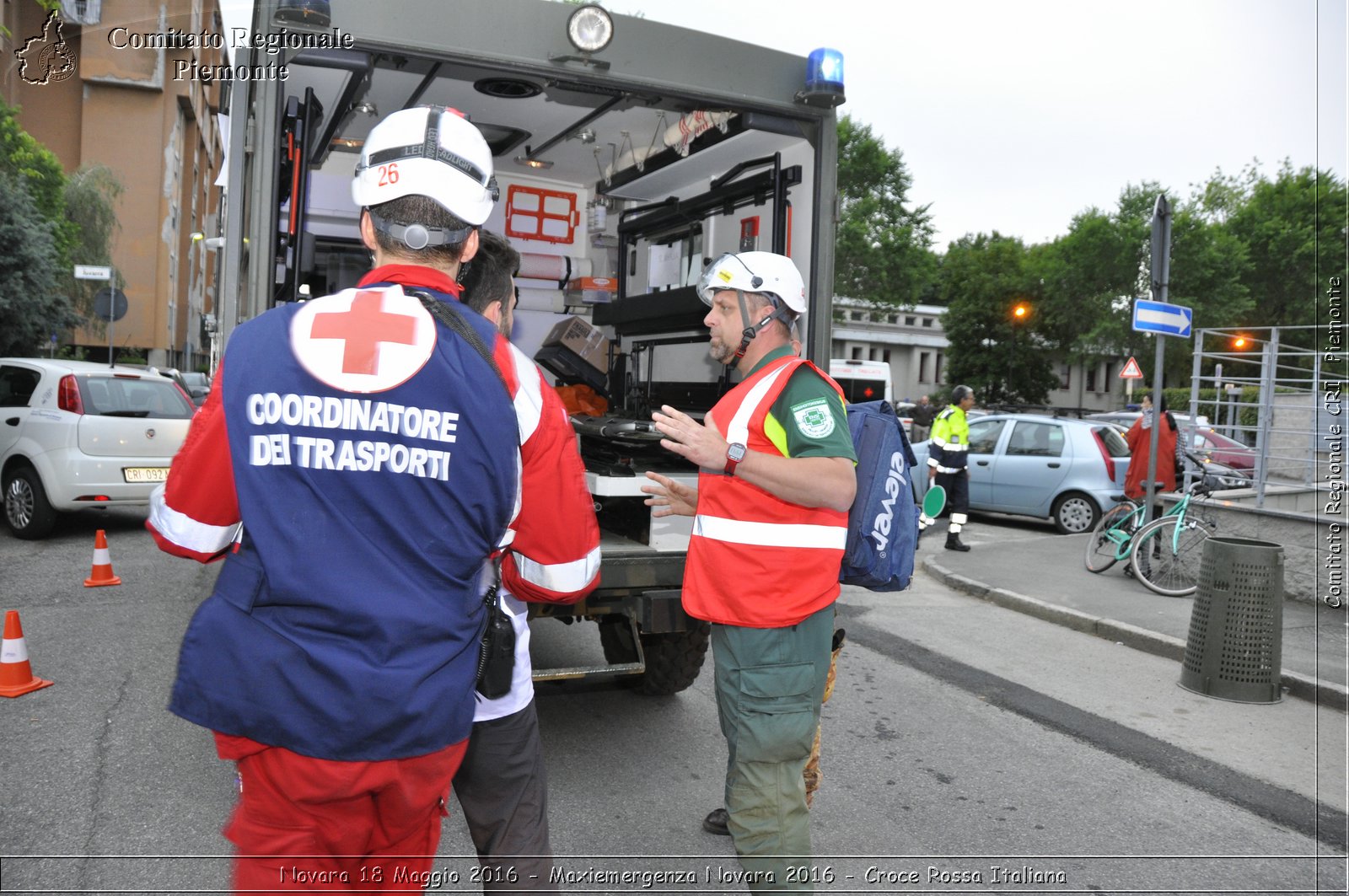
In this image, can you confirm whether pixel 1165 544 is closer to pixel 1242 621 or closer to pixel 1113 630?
pixel 1113 630

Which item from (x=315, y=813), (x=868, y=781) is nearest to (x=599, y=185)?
(x=868, y=781)

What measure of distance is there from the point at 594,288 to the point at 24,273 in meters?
19.0

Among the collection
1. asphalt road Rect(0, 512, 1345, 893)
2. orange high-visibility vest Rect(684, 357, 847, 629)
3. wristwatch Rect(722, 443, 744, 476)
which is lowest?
asphalt road Rect(0, 512, 1345, 893)

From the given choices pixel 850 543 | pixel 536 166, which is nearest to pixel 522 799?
pixel 850 543

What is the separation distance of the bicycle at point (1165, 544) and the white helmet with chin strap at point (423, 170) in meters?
8.22

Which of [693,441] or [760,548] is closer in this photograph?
[693,441]

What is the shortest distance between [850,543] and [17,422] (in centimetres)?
939

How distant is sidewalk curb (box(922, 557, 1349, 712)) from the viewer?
6062 mm

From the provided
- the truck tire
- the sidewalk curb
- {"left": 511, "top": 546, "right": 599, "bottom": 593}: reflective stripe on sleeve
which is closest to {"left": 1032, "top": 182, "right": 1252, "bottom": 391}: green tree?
the sidewalk curb

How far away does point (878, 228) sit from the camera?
38.0 m

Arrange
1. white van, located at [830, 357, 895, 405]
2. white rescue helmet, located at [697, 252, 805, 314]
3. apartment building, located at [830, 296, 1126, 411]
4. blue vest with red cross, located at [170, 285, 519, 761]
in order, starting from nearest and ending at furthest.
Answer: blue vest with red cross, located at [170, 285, 519, 761], white rescue helmet, located at [697, 252, 805, 314], white van, located at [830, 357, 895, 405], apartment building, located at [830, 296, 1126, 411]

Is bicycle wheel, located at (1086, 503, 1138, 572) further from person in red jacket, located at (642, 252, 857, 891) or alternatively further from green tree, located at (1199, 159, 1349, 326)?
green tree, located at (1199, 159, 1349, 326)

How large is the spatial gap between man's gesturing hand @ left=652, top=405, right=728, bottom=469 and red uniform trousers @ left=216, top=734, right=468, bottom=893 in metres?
1.16

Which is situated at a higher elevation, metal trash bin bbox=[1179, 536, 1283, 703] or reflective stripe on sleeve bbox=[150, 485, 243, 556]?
reflective stripe on sleeve bbox=[150, 485, 243, 556]
